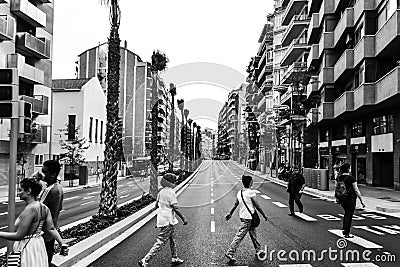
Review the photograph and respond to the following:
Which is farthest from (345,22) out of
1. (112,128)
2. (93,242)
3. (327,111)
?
(93,242)

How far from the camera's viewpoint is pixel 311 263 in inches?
362

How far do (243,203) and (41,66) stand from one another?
39.4m

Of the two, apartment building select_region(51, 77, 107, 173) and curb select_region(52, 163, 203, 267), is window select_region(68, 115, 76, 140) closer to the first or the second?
apartment building select_region(51, 77, 107, 173)

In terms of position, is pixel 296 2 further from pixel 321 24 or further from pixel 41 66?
pixel 41 66

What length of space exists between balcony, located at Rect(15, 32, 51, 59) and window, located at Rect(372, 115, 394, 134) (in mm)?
28776

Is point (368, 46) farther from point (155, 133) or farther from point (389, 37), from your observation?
point (155, 133)

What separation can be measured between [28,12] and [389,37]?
28.6 meters

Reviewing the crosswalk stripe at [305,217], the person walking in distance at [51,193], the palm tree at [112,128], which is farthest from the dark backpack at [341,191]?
the person walking in distance at [51,193]

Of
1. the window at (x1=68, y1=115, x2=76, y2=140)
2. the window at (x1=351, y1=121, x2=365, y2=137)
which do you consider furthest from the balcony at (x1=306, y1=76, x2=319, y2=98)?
the window at (x1=68, y1=115, x2=76, y2=140)

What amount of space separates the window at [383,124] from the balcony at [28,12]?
96.5 ft

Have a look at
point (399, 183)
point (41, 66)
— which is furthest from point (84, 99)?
point (399, 183)

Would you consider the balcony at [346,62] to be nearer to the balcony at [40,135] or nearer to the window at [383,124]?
the window at [383,124]

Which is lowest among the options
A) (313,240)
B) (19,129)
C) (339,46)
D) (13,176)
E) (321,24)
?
(313,240)

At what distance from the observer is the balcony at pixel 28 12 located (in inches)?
1485
